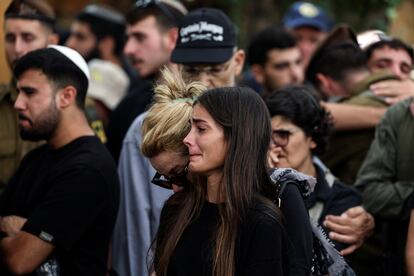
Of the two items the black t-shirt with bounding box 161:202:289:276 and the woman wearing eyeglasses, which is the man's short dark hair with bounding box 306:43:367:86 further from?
the black t-shirt with bounding box 161:202:289:276

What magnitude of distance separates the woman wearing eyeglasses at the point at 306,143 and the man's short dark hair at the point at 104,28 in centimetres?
534

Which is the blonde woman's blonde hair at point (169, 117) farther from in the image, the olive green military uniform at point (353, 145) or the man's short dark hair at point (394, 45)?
the man's short dark hair at point (394, 45)

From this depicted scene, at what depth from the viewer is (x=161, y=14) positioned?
7027 millimetres

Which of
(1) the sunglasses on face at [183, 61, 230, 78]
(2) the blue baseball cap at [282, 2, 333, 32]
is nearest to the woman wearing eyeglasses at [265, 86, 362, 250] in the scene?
(1) the sunglasses on face at [183, 61, 230, 78]

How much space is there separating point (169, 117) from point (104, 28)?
20.4ft

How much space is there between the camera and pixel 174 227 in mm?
4156

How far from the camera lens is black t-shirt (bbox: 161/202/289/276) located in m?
3.86

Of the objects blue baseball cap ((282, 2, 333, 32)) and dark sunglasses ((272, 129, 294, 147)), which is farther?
blue baseball cap ((282, 2, 333, 32))

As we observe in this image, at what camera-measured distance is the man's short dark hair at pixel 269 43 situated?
780cm

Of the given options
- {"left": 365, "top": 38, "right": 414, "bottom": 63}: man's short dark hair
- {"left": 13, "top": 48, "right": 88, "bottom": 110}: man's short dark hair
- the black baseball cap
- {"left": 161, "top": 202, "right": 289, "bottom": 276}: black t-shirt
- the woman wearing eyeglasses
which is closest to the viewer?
{"left": 161, "top": 202, "right": 289, "bottom": 276}: black t-shirt

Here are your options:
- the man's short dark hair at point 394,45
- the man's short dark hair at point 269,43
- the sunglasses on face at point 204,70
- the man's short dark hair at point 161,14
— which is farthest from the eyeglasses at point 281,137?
the man's short dark hair at point 269,43

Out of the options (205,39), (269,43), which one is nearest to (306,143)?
(205,39)

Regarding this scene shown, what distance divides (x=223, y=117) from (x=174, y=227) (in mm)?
557

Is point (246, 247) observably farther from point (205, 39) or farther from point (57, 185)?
point (205, 39)
